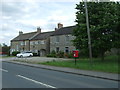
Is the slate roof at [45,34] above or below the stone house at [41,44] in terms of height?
above

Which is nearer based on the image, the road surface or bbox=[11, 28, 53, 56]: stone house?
the road surface

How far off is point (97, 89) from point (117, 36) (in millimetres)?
14215

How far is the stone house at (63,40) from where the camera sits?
42.2m

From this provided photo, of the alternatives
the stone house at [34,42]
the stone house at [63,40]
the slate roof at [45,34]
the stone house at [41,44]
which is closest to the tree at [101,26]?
the stone house at [63,40]

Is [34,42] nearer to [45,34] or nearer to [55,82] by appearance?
[45,34]

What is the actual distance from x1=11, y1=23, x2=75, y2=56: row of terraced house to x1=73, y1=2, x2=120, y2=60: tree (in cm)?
1544

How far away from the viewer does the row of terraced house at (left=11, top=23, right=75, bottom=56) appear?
43188 millimetres

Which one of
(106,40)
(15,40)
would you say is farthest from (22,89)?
(15,40)

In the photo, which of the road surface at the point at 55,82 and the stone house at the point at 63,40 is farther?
the stone house at the point at 63,40

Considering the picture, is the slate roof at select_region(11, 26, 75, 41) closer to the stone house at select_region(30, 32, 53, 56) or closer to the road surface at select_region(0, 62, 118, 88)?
the stone house at select_region(30, 32, 53, 56)

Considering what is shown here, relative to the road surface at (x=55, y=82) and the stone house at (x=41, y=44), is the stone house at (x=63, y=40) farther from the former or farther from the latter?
the road surface at (x=55, y=82)

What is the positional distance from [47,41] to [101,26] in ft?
104

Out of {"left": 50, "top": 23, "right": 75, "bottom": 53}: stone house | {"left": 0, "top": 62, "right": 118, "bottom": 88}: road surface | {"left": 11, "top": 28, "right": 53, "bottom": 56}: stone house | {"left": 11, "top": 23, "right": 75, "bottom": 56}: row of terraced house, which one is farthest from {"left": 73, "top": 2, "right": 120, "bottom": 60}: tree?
{"left": 11, "top": 28, "right": 53, "bottom": 56}: stone house

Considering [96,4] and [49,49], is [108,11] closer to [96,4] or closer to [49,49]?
[96,4]
